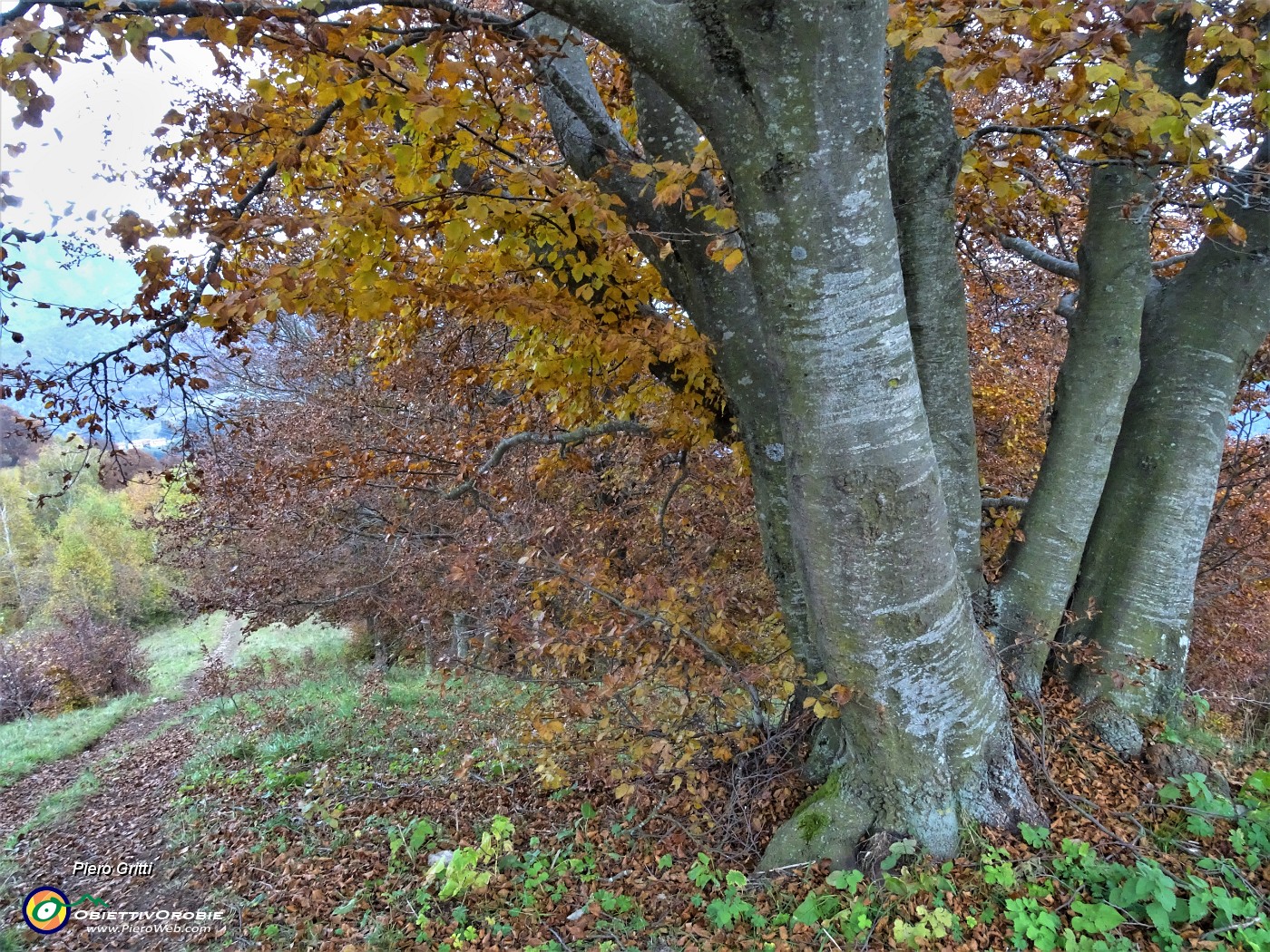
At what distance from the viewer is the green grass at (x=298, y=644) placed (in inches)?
584

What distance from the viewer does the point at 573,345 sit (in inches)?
163

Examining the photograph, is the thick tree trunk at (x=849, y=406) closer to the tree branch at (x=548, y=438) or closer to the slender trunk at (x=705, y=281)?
the slender trunk at (x=705, y=281)

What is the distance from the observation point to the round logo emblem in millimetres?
3622

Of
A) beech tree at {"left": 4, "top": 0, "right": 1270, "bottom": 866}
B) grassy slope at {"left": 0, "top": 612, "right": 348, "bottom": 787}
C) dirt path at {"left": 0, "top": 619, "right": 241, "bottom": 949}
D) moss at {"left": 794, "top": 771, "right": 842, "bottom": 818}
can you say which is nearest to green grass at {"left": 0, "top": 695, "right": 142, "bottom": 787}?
grassy slope at {"left": 0, "top": 612, "right": 348, "bottom": 787}

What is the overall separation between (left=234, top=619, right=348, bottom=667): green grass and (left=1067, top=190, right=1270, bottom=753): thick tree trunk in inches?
551

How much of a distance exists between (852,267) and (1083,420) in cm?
200

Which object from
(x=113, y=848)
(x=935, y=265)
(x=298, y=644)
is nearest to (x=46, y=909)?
(x=113, y=848)

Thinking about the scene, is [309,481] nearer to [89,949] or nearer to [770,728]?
[89,949]

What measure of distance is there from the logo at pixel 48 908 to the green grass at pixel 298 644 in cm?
993

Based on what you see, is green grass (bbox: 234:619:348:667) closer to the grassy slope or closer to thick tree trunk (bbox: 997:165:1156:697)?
the grassy slope

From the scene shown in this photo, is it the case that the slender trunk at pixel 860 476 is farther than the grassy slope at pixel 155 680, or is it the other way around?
the grassy slope at pixel 155 680

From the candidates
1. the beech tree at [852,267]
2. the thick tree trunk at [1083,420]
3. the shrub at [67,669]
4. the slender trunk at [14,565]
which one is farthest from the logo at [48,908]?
the slender trunk at [14,565]

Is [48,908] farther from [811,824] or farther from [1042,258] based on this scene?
[1042,258]

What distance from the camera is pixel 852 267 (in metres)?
2.15
